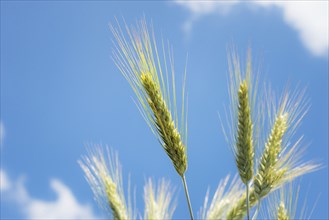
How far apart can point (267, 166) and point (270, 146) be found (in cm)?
11

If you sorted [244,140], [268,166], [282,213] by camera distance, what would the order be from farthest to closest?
[282,213], [268,166], [244,140]

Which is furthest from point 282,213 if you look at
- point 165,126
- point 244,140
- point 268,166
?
point 165,126

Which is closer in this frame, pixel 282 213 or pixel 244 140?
pixel 244 140

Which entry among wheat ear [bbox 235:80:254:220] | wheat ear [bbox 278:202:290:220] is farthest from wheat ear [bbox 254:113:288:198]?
wheat ear [bbox 278:202:290:220]

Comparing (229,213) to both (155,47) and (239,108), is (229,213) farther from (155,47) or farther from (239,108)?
(155,47)

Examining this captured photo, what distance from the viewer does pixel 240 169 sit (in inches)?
104

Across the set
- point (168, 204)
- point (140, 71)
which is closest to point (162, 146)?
point (140, 71)

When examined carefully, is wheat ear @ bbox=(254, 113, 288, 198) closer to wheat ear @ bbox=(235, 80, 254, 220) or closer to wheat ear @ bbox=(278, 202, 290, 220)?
wheat ear @ bbox=(235, 80, 254, 220)

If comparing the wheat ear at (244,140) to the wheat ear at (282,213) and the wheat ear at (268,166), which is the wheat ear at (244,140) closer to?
the wheat ear at (268,166)

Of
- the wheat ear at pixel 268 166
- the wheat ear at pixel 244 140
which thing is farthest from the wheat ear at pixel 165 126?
the wheat ear at pixel 268 166

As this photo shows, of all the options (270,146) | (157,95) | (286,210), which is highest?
(157,95)

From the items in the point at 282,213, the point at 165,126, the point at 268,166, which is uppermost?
the point at 165,126

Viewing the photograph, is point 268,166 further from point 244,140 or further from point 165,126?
point 165,126

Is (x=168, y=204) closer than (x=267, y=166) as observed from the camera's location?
No
